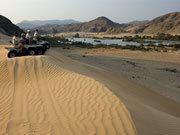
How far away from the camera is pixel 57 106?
5.12 meters

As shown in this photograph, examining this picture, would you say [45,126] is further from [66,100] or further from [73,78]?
[73,78]

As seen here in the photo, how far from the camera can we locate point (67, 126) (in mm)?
4074

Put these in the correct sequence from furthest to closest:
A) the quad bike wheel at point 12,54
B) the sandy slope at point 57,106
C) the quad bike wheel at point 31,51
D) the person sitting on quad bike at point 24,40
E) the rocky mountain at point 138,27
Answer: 1. the rocky mountain at point 138,27
2. the quad bike wheel at point 31,51
3. the person sitting on quad bike at point 24,40
4. the quad bike wheel at point 12,54
5. the sandy slope at point 57,106

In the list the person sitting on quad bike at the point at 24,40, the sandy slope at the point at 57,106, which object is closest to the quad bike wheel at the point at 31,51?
the person sitting on quad bike at the point at 24,40

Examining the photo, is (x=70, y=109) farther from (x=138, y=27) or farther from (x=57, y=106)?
(x=138, y=27)

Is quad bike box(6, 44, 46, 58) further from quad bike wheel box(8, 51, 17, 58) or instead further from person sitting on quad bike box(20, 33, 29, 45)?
person sitting on quad bike box(20, 33, 29, 45)

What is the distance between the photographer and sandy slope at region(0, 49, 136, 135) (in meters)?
3.99

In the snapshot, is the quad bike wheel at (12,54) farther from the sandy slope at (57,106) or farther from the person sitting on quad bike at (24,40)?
the sandy slope at (57,106)

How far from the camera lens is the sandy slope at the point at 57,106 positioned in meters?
3.99

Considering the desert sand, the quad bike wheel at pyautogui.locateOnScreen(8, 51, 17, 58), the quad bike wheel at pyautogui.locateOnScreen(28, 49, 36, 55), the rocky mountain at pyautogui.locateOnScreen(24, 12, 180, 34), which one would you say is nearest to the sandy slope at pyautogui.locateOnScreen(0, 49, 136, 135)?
the desert sand

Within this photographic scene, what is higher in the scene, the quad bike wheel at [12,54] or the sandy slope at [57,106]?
the quad bike wheel at [12,54]

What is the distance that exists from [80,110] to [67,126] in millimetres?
756

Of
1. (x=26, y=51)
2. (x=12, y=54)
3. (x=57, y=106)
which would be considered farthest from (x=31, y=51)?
(x=57, y=106)

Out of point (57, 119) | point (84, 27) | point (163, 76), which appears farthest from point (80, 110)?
point (84, 27)
